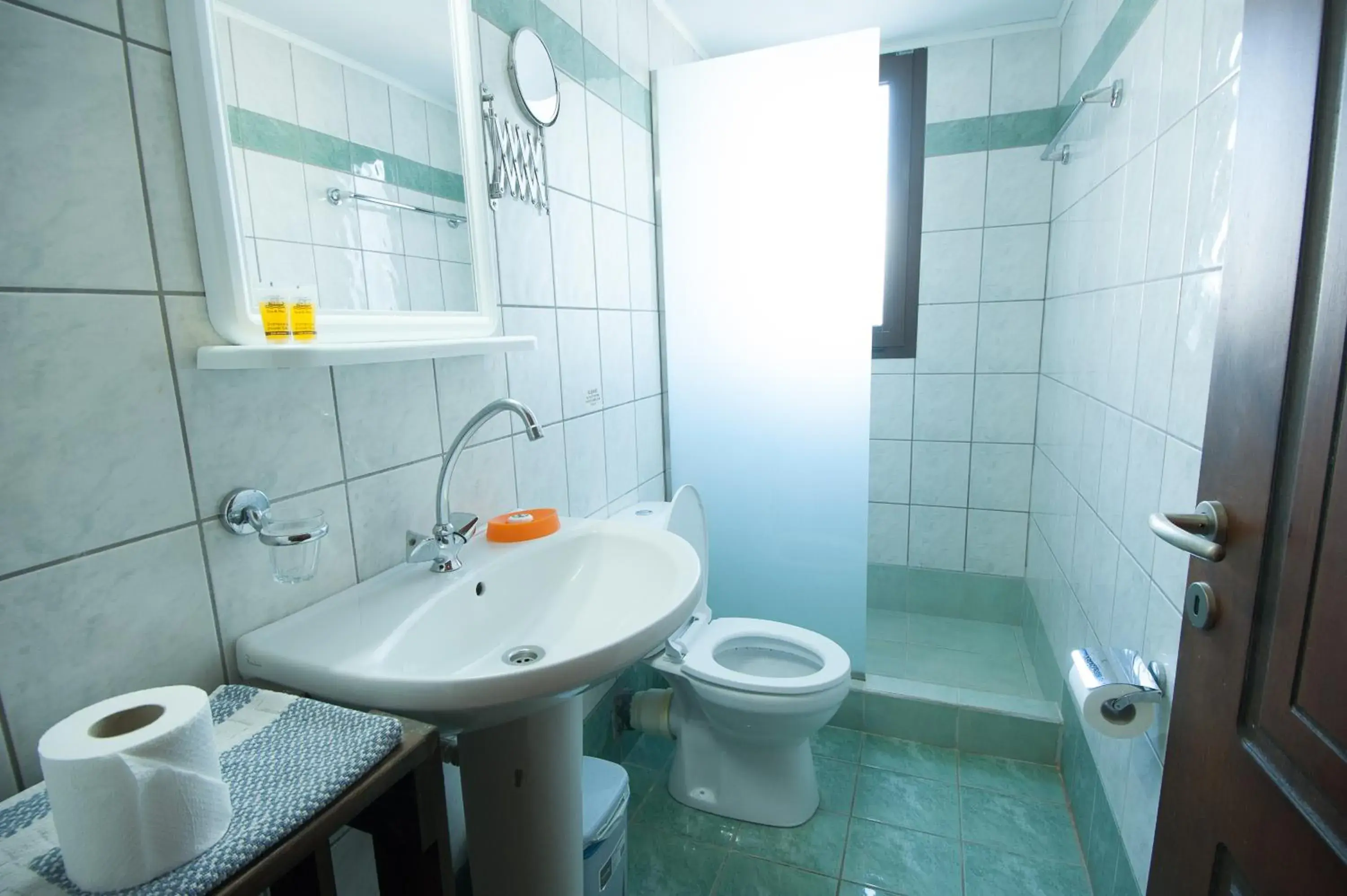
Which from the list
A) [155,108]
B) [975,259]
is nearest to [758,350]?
[975,259]

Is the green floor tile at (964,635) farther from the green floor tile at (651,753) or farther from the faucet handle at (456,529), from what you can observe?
the faucet handle at (456,529)

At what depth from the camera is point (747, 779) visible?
1.67 m

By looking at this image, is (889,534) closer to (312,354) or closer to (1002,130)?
(1002,130)

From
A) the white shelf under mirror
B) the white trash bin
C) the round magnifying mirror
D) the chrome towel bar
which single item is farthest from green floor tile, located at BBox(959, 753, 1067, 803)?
the round magnifying mirror

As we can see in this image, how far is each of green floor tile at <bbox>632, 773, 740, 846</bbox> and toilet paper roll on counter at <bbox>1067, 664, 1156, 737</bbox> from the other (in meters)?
0.94

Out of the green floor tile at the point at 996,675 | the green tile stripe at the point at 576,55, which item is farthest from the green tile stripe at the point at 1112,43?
the green floor tile at the point at 996,675

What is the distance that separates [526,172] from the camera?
1.37 m

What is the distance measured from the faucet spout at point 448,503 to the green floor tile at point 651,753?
113 centimetres

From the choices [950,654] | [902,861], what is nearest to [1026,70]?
[950,654]

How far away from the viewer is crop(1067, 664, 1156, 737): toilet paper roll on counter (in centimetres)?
105

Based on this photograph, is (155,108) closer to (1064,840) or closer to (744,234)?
(744,234)

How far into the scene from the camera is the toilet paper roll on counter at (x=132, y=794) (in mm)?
452

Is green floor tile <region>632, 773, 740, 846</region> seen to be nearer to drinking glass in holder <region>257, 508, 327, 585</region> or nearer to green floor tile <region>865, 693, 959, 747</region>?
green floor tile <region>865, 693, 959, 747</region>

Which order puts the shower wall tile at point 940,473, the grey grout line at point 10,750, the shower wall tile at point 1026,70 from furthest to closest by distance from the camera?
the shower wall tile at point 940,473, the shower wall tile at point 1026,70, the grey grout line at point 10,750
